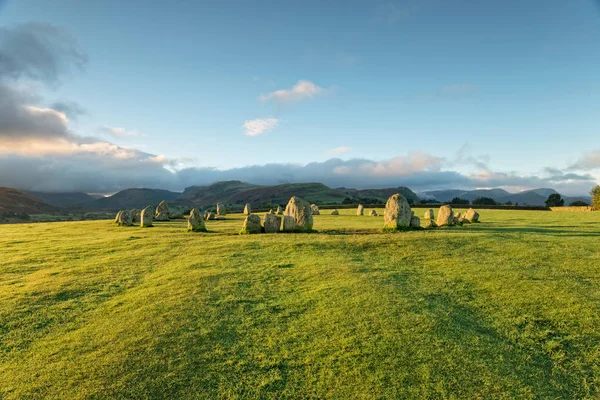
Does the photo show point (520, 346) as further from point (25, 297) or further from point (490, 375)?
point (25, 297)

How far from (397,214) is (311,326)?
50.7ft

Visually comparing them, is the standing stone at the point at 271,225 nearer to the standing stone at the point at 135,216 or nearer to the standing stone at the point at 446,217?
the standing stone at the point at 446,217

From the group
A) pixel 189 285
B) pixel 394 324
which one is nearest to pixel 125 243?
pixel 189 285

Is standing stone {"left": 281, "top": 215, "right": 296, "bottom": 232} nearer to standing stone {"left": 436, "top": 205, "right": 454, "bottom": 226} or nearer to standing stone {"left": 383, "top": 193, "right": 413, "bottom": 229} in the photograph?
standing stone {"left": 383, "top": 193, "right": 413, "bottom": 229}

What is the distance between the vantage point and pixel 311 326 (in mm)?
9148

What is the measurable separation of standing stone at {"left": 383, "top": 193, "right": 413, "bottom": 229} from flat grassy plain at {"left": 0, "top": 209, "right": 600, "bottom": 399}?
662cm

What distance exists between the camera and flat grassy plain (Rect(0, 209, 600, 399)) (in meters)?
7.04

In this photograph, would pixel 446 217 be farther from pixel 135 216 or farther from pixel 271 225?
pixel 135 216

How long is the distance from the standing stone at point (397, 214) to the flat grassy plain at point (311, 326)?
6625mm

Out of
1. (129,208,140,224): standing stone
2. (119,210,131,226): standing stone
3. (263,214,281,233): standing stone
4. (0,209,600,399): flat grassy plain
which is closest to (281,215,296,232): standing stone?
(263,214,281,233): standing stone

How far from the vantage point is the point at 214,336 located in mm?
8867

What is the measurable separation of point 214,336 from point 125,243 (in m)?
15.5

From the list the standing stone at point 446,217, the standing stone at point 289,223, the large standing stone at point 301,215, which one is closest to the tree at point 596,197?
the standing stone at point 446,217

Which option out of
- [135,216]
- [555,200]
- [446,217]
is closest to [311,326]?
[446,217]
